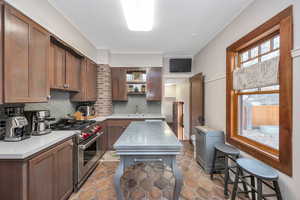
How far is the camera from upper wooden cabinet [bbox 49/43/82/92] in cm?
233

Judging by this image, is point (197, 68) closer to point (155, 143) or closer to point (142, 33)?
point (142, 33)

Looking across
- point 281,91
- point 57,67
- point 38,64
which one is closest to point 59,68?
point 57,67

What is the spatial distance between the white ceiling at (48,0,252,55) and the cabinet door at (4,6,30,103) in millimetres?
862

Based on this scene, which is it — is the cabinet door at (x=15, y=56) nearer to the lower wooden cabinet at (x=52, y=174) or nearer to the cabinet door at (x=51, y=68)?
the cabinet door at (x=51, y=68)

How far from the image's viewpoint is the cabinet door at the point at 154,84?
176 inches

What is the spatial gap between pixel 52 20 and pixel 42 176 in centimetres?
224

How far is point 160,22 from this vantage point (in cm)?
274

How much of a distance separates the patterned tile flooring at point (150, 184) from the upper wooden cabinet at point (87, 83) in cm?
163

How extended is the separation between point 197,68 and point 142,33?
211 cm

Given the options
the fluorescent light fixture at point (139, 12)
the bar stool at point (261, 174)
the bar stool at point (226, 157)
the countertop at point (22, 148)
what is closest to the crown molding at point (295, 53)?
the bar stool at point (261, 174)

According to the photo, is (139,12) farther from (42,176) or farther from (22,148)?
(42,176)

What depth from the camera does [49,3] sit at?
7.21ft

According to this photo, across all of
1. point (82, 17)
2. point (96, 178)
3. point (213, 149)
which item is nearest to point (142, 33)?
point (82, 17)

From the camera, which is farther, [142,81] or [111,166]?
[142,81]
